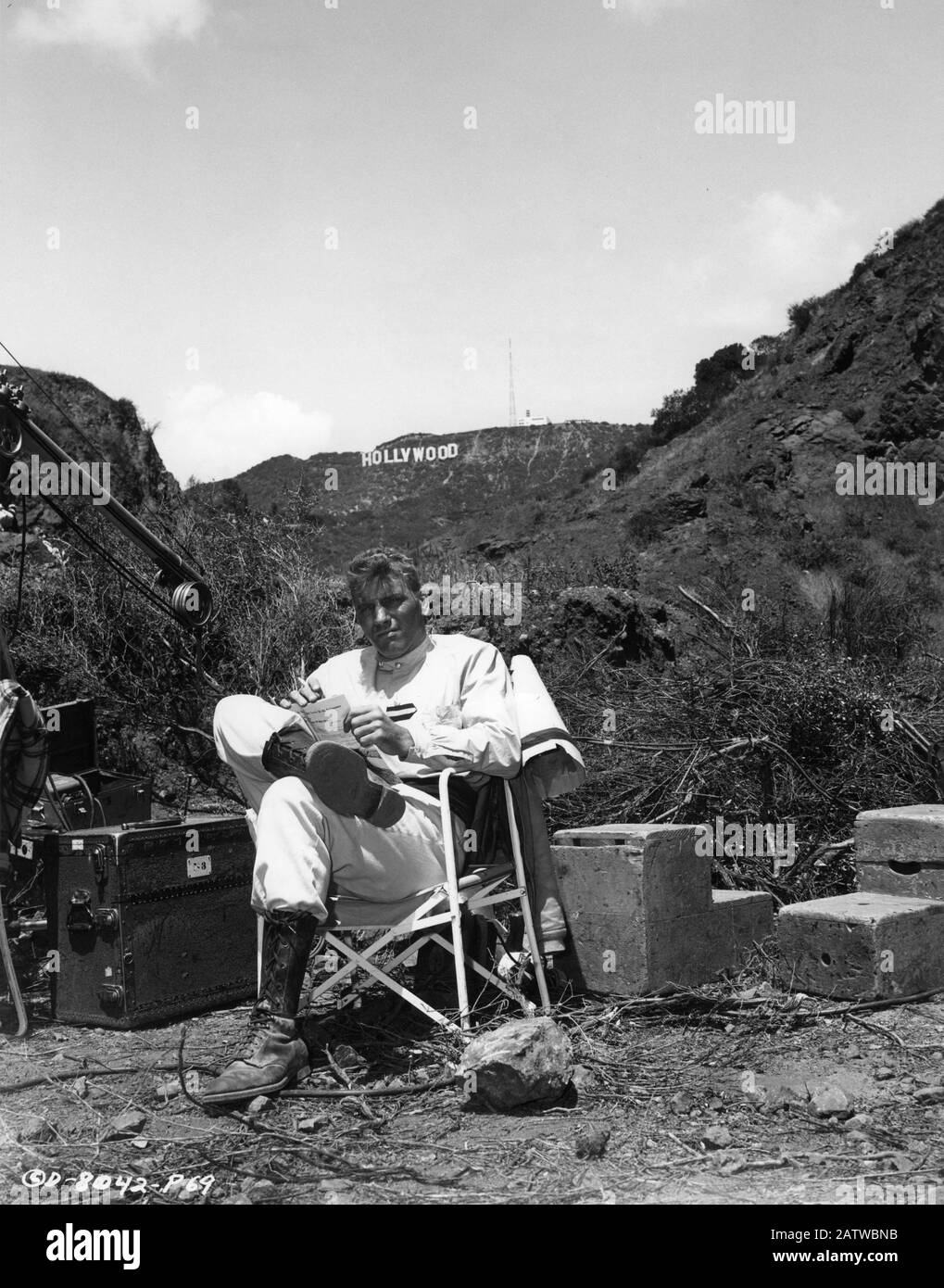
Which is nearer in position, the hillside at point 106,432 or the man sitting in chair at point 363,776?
the man sitting in chair at point 363,776

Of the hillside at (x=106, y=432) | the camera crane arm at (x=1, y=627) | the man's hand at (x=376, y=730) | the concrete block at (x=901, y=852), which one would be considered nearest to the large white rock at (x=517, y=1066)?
the man's hand at (x=376, y=730)

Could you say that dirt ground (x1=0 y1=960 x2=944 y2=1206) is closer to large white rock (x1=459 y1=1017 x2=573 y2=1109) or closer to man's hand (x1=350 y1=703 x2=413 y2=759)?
large white rock (x1=459 y1=1017 x2=573 y2=1109)

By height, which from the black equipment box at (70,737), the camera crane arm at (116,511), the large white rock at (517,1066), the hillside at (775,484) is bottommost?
the large white rock at (517,1066)

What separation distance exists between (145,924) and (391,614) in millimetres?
1456

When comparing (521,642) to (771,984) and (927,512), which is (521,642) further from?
(927,512)

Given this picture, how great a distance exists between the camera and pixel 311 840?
11.7 ft

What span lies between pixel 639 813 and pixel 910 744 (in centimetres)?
156

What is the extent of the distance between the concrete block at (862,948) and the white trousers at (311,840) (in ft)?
4.69

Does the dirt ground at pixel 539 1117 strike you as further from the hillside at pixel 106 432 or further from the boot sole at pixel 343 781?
the hillside at pixel 106 432

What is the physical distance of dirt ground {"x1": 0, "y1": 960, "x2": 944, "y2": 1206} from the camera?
2.63 meters

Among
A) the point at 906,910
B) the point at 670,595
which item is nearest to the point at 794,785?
the point at 906,910

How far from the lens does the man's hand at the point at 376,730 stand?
3771mm

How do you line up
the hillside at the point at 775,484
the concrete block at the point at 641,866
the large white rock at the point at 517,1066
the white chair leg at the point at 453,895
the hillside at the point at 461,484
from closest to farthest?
the large white rock at the point at 517,1066 < the white chair leg at the point at 453,895 < the concrete block at the point at 641,866 < the hillside at the point at 775,484 < the hillside at the point at 461,484

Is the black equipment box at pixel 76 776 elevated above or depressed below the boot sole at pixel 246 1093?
above
